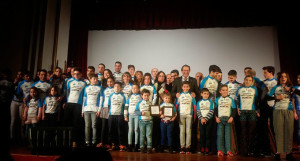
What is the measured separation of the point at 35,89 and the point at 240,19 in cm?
572

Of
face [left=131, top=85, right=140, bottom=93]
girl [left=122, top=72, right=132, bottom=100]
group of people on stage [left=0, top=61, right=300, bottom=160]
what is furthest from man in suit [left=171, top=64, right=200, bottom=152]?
girl [left=122, top=72, right=132, bottom=100]

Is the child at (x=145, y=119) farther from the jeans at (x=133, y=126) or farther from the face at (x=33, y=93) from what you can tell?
the face at (x=33, y=93)

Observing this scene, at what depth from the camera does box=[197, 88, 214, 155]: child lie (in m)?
4.37

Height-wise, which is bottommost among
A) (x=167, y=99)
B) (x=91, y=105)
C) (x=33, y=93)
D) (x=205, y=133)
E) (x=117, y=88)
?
(x=205, y=133)

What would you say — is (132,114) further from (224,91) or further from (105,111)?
(224,91)

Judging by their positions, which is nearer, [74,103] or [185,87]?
[185,87]

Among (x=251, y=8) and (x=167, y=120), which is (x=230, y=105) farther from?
(x=251, y=8)

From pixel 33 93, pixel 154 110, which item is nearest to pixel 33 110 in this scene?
pixel 33 93

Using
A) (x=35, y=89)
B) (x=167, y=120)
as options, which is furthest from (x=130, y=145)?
(x=35, y=89)

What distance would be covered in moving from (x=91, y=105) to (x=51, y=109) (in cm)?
87

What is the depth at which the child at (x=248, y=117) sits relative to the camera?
4.23 metres

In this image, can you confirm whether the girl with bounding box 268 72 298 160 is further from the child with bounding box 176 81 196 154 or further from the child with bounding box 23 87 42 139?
the child with bounding box 23 87 42 139

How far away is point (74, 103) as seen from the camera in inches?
195

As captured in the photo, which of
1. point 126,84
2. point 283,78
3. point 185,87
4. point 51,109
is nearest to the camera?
point 283,78
